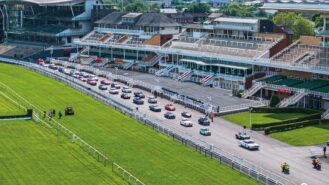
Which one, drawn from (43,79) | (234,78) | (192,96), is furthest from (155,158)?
(43,79)

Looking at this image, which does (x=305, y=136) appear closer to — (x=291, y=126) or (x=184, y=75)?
(x=291, y=126)

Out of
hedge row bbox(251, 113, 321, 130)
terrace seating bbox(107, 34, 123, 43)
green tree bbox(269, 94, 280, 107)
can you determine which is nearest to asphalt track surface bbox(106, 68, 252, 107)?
green tree bbox(269, 94, 280, 107)

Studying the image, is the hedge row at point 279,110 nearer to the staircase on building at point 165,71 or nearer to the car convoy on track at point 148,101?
the car convoy on track at point 148,101

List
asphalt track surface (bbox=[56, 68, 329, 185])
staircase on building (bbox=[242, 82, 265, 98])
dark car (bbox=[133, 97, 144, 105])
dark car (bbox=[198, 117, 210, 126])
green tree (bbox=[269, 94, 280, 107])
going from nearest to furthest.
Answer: asphalt track surface (bbox=[56, 68, 329, 185]), dark car (bbox=[198, 117, 210, 126]), green tree (bbox=[269, 94, 280, 107]), dark car (bbox=[133, 97, 144, 105]), staircase on building (bbox=[242, 82, 265, 98])

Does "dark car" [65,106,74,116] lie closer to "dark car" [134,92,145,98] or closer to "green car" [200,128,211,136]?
"dark car" [134,92,145,98]

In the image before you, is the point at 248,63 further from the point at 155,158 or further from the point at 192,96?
the point at 155,158

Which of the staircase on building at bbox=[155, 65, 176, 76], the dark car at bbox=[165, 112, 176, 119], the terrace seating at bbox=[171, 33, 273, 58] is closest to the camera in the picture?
the dark car at bbox=[165, 112, 176, 119]

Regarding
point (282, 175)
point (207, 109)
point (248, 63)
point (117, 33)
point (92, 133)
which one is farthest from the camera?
point (117, 33)
